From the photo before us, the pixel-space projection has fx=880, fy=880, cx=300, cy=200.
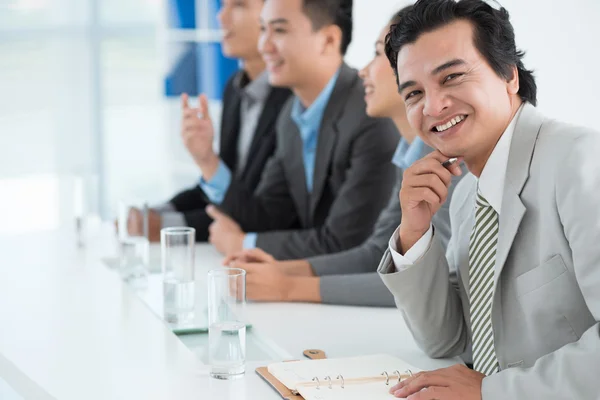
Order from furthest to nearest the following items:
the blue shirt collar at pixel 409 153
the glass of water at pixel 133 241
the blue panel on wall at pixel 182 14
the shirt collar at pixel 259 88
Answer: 1. the blue panel on wall at pixel 182 14
2. the shirt collar at pixel 259 88
3. the glass of water at pixel 133 241
4. the blue shirt collar at pixel 409 153

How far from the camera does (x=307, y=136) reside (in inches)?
121

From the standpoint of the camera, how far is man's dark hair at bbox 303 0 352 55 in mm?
3053

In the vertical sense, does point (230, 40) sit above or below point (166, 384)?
above

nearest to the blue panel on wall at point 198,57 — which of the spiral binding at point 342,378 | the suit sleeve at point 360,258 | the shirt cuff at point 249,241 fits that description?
the shirt cuff at point 249,241

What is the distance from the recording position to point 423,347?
5.88 ft

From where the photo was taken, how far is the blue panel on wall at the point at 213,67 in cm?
495

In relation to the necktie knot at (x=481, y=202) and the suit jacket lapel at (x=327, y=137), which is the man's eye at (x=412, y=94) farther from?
the suit jacket lapel at (x=327, y=137)

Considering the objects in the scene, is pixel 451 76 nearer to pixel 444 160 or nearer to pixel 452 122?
pixel 452 122

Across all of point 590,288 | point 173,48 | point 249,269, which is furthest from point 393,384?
point 173,48

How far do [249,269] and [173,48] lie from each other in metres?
3.06

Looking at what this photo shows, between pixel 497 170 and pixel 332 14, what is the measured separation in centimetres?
163

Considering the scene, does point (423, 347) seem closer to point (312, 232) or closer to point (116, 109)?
point (312, 232)

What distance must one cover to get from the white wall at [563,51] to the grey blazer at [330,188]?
42 centimetres

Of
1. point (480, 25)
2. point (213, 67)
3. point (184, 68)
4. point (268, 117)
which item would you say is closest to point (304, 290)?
point (480, 25)
